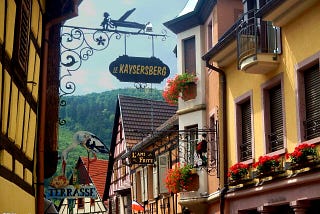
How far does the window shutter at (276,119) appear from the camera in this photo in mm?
15291

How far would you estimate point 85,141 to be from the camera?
14.8 m

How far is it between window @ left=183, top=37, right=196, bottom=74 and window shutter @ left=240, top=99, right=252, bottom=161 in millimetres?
5092

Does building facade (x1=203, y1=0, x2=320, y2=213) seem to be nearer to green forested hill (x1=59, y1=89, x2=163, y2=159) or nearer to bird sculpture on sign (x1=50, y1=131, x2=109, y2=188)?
bird sculpture on sign (x1=50, y1=131, x2=109, y2=188)

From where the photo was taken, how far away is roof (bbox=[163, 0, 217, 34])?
71.8ft

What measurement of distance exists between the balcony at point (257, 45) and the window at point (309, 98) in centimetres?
134

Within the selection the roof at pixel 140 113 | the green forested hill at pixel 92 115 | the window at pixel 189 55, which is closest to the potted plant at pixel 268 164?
the window at pixel 189 55

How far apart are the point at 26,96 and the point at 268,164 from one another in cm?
643

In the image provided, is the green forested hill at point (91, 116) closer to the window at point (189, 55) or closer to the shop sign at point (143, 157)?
the shop sign at point (143, 157)

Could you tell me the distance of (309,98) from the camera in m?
13.8

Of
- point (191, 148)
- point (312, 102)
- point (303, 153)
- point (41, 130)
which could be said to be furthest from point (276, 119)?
point (191, 148)

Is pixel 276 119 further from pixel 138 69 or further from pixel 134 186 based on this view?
pixel 134 186

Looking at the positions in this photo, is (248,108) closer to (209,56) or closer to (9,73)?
(209,56)

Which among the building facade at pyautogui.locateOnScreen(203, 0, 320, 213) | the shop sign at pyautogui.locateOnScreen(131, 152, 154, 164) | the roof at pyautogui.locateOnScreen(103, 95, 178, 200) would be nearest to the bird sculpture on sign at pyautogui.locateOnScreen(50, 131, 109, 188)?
the building facade at pyautogui.locateOnScreen(203, 0, 320, 213)

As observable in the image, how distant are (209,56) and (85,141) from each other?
605 centimetres
